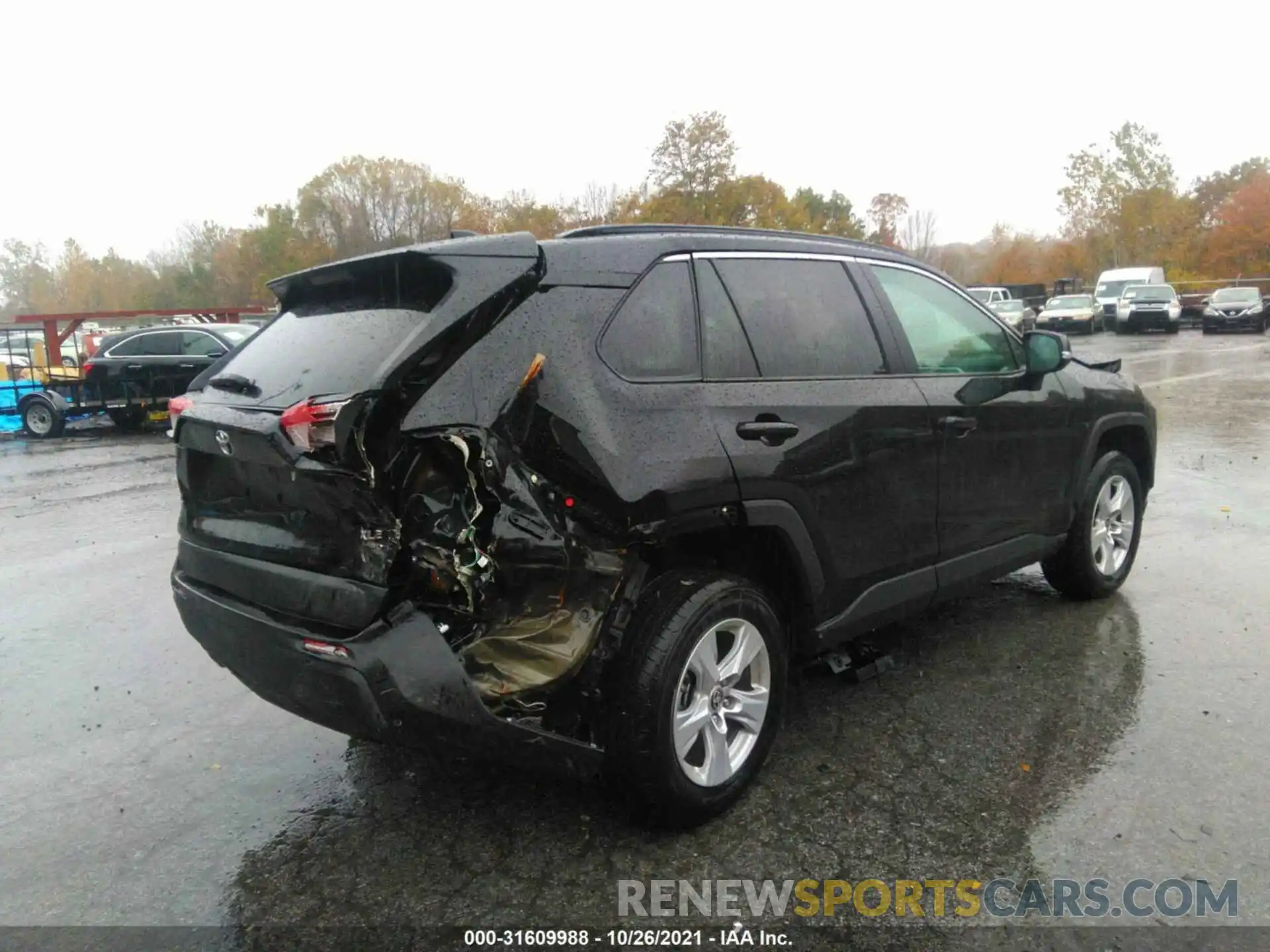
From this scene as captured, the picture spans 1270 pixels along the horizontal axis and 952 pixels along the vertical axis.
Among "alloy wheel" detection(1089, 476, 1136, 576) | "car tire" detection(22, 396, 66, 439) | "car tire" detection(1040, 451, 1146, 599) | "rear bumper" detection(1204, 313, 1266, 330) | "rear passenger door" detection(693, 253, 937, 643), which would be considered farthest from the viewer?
"rear bumper" detection(1204, 313, 1266, 330)

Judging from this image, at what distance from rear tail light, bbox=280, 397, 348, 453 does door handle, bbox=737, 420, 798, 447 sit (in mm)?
1299

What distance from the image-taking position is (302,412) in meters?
2.76

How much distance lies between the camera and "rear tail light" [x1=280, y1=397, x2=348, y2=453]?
2719 millimetres

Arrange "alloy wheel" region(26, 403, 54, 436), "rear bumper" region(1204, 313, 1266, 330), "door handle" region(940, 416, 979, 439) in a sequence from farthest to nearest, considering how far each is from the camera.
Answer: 1. "rear bumper" region(1204, 313, 1266, 330)
2. "alloy wheel" region(26, 403, 54, 436)
3. "door handle" region(940, 416, 979, 439)

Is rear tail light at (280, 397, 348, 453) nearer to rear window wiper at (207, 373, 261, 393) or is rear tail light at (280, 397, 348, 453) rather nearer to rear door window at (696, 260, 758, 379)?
rear window wiper at (207, 373, 261, 393)

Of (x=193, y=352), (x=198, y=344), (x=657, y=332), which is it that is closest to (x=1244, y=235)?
(x=198, y=344)

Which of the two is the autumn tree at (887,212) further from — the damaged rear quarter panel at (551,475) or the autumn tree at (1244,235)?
the damaged rear quarter panel at (551,475)

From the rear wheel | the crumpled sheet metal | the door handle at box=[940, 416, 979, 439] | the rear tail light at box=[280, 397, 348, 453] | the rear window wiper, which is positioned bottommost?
the crumpled sheet metal

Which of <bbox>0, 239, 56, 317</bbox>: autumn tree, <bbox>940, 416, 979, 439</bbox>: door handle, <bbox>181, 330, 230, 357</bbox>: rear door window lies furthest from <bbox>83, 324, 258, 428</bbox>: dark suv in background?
<bbox>0, 239, 56, 317</bbox>: autumn tree

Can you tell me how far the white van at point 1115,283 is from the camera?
125ft

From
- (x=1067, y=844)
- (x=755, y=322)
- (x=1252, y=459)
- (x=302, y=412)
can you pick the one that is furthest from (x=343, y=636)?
(x=1252, y=459)

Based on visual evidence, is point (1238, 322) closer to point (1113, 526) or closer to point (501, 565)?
point (1113, 526)

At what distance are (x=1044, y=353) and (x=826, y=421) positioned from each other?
1598 millimetres

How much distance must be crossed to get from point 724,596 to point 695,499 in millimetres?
339
